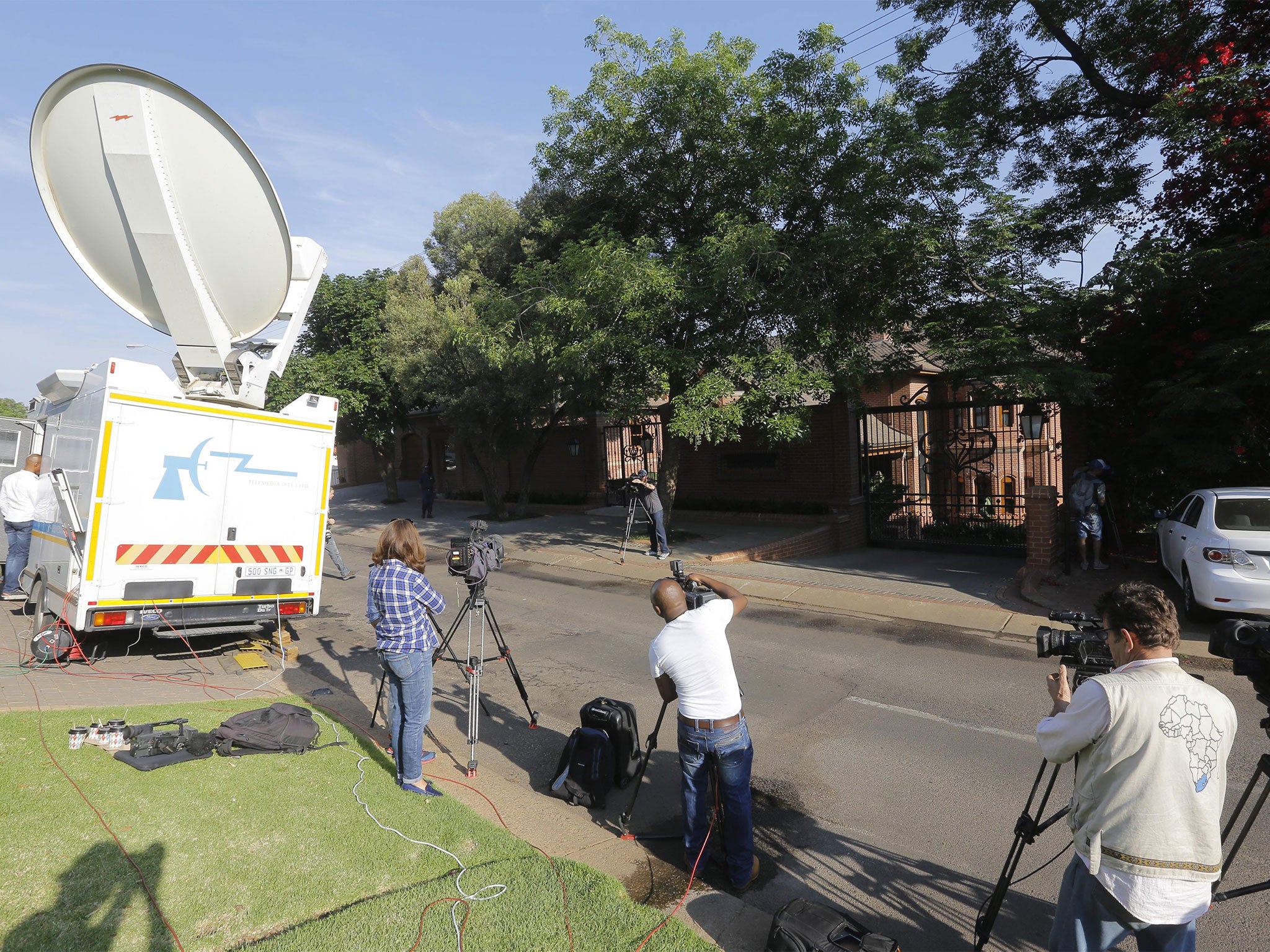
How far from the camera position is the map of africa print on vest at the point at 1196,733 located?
2.45 meters

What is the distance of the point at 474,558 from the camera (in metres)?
5.62

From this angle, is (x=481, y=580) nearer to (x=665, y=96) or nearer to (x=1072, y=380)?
(x=1072, y=380)

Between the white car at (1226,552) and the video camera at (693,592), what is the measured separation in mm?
7509

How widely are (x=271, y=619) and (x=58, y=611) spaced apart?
2.07 m

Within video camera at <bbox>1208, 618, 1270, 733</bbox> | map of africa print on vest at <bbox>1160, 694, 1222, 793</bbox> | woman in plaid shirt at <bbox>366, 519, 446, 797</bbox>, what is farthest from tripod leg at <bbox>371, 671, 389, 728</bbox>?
video camera at <bbox>1208, 618, 1270, 733</bbox>

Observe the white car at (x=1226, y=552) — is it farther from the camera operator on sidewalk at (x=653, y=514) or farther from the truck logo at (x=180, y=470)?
the truck logo at (x=180, y=470)

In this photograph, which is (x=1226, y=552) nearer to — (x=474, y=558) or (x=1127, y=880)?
(x=1127, y=880)

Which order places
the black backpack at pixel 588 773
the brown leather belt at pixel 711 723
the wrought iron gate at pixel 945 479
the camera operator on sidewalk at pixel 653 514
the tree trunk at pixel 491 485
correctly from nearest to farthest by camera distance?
1. the brown leather belt at pixel 711 723
2. the black backpack at pixel 588 773
3. the camera operator on sidewalk at pixel 653 514
4. the wrought iron gate at pixel 945 479
5. the tree trunk at pixel 491 485

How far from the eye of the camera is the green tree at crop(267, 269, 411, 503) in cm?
2438

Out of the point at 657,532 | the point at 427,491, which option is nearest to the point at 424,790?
the point at 657,532

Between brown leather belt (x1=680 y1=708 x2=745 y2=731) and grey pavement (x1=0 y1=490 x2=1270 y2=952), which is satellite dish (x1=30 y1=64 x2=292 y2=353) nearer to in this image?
grey pavement (x1=0 y1=490 x2=1270 y2=952)

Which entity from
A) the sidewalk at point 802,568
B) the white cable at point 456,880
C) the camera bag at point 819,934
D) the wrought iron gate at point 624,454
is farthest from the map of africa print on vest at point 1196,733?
the wrought iron gate at point 624,454

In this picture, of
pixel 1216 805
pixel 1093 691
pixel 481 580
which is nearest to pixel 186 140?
pixel 481 580

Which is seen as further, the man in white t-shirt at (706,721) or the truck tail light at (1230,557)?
the truck tail light at (1230,557)
